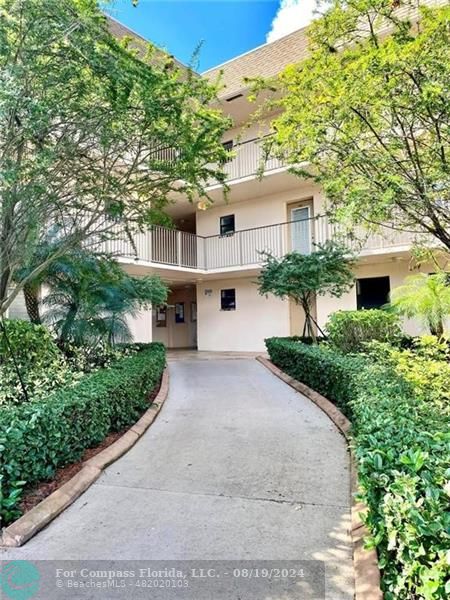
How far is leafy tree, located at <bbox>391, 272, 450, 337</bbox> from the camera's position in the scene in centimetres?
853

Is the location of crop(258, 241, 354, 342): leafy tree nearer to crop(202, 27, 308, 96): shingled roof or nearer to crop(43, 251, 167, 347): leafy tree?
crop(43, 251, 167, 347): leafy tree

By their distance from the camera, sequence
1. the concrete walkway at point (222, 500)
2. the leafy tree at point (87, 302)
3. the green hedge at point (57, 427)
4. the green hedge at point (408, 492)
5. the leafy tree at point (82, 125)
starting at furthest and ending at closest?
the leafy tree at point (87, 302), the leafy tree at point (82, 125), the green hedge at point (57, 427), the concrete walkway at point (222, 500), the green hedge at point (408, 492)

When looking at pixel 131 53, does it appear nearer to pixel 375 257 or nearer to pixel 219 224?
pixel 375 257

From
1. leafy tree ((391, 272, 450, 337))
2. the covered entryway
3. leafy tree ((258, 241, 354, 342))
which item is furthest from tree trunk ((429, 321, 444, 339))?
the covered entryway

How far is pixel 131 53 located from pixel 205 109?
1.40 metres

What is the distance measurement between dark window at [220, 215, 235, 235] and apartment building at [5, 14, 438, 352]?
43 millimetres

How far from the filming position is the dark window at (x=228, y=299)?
16828mm

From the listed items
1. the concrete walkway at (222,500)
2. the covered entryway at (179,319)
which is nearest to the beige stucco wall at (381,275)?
the covered entryway at (179,319)

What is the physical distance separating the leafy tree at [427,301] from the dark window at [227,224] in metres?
8.93

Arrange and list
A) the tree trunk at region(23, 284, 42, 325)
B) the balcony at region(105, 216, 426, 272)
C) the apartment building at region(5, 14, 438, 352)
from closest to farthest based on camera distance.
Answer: the tree trunk at region(23, 284, 42, 325) → the apartment building at region(5, 14, 438, 352) → the balcony at region(105, 216, 426, 272)

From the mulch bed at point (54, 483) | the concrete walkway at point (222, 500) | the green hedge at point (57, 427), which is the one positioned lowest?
the concrete walkway at point (222, 500)

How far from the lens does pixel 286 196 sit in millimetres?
15305

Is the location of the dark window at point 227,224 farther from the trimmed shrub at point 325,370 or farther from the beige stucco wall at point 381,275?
the trimmed shrub at point 325,370

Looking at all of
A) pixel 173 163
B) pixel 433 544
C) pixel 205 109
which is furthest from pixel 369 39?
pixel 433 544
